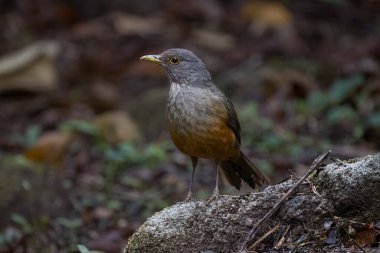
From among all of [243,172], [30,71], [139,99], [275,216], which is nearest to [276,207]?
[275,216]

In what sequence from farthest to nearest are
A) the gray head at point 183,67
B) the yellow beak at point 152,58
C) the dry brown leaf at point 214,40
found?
the dry brown leaf at point 214,40
the yellow beak at point 152,58
the gray head at point 183,67

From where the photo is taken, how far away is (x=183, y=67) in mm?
6273

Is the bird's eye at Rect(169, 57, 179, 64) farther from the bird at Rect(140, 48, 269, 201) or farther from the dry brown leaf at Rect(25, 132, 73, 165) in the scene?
the dry brown leaf at Rect(25, 132, 73, 165)

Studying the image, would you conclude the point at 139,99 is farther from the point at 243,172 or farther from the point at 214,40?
the point at 243,172

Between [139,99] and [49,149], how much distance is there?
1.97 meters

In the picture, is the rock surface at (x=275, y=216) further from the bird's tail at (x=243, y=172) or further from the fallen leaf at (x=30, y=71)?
the fallen leaf at (x=30, y=71)

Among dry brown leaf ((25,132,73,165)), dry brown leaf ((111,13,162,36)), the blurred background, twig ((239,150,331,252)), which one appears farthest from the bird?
dry brown leaf ((111,13,162,36))

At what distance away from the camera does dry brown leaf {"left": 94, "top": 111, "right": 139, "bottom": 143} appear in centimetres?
952

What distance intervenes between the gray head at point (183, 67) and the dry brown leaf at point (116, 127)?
126 inches

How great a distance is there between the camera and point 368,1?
43.8 ft

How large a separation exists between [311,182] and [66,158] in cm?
515

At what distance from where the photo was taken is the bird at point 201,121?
564cm

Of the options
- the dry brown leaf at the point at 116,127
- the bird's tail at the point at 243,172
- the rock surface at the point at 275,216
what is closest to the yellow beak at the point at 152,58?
the bird's tail at the point at 243,172

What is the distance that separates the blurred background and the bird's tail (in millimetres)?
741
